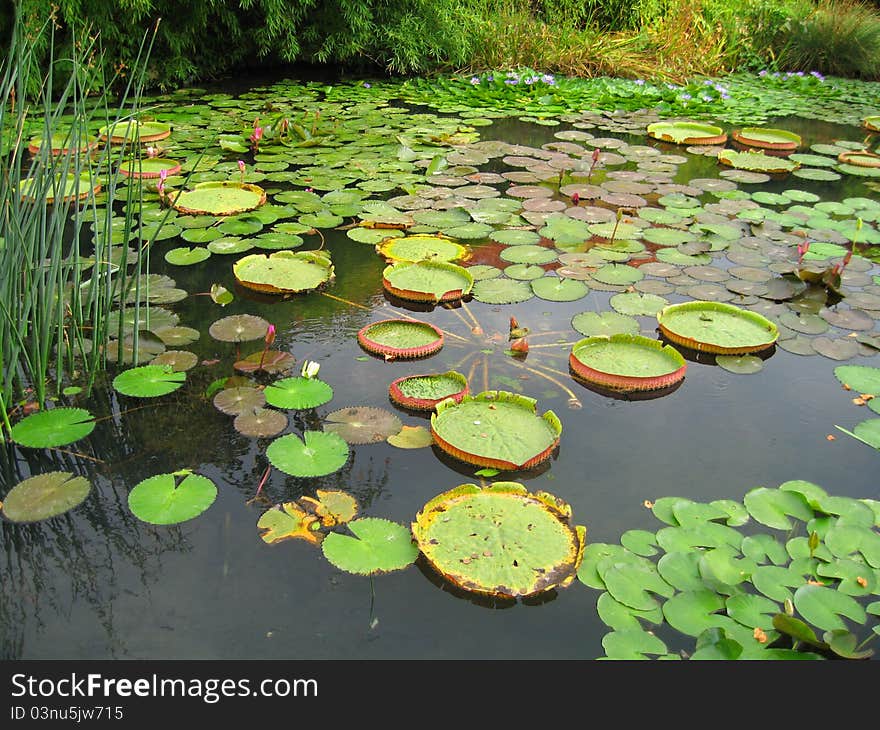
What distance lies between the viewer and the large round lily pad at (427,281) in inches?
121

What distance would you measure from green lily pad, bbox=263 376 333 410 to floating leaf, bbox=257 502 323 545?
0.41 m

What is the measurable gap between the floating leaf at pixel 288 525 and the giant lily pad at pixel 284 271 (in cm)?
128

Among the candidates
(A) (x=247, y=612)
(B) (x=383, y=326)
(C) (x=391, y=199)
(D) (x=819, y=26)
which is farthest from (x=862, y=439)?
(D) (x=819, y=26)

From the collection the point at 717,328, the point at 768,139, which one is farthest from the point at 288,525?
the point at 768,139

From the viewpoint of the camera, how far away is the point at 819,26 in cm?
852

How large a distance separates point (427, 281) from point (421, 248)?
339mm

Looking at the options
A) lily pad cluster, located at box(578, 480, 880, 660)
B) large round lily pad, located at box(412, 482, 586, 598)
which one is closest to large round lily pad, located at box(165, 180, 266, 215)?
large round lily pad, located at box(412, 482, 586, 598)

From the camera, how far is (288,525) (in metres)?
1.98

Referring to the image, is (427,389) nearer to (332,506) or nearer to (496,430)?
(496,430)

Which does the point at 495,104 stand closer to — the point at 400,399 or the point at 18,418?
the point at 400,399

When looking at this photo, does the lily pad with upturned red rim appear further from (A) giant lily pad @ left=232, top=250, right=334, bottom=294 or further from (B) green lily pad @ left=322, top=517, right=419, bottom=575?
(B) green lily pad @ left=322, top=517, right=419, bottom=575

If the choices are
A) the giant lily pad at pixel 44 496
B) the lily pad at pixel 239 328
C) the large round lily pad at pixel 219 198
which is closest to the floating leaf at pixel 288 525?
the giant lily pad at pixel 44 496

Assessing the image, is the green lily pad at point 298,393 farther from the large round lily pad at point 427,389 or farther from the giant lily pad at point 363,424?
the large round lily pad at point 427,389

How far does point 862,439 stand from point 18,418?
2.55 m
